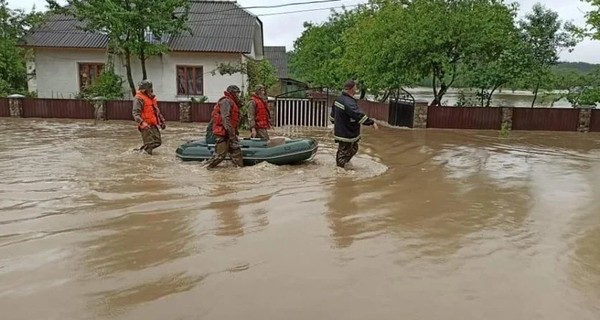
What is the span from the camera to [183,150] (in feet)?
30.2

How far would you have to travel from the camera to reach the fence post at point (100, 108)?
18219mm

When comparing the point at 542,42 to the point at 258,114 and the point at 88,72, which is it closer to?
the point at 258,114

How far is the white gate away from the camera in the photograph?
16750 millimetres

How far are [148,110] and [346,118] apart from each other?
149 inches

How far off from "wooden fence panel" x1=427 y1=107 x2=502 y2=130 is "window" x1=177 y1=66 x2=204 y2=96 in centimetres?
941

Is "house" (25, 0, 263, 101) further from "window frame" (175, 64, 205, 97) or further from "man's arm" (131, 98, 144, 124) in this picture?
"man's arm" (131, 98, 144, 124)

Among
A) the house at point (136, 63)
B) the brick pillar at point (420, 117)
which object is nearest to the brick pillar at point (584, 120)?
the brick pillar at point (420, 117)

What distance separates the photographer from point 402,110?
17328 mm

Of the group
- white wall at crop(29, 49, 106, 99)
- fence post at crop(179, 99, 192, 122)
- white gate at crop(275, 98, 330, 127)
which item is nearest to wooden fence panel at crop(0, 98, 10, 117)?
white wall at crop(29, 49, 106, 99)

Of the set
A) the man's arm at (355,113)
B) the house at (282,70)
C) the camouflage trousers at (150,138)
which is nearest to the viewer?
the man's arm at (355,113)

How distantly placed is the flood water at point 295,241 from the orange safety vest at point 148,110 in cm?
71

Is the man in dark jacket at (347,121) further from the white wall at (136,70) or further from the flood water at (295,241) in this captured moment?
the white wall at (136,70)

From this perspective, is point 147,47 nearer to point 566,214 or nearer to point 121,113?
point 121,113

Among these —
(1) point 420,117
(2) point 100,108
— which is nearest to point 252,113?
(1) point 420,117
